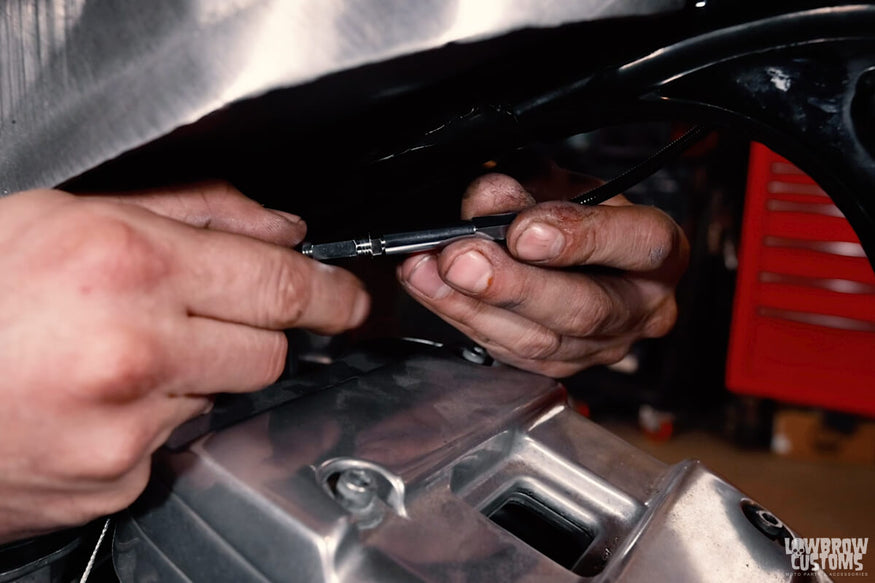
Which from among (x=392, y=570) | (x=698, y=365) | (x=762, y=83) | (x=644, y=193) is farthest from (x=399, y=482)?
(x=698, y=365)

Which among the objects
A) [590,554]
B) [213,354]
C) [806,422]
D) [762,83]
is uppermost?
[762,83]

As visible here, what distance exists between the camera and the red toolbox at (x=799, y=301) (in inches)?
45.5

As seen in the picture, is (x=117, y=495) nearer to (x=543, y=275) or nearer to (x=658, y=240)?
(x=543, y=275)

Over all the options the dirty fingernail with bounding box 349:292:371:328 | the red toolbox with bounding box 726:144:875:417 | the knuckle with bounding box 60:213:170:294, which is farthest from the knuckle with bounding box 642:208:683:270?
the red toolbox with bounding box 726:144:875:417

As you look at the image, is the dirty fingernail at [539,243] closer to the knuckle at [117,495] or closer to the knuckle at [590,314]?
the knuckle at [590,314]

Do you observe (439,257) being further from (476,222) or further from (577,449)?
(577,449)

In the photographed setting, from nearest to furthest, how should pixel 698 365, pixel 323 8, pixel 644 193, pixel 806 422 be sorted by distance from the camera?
pixel 323 8
pixel 644 193
pixel 806 422
pixel 698 365

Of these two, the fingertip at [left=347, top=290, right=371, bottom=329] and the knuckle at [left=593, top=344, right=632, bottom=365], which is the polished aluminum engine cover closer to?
the fingertip at [left=347, top=290, right=371, bottom=329]

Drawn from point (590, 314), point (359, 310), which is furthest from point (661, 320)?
point (359, 310)

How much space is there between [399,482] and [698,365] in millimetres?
1653

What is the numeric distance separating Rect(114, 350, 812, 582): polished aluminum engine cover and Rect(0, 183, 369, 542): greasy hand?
0.14 feet

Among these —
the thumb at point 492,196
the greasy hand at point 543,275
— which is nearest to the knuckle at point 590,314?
the greasy hand at point 543,275

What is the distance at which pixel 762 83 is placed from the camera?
34 cm

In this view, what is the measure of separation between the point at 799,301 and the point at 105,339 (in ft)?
3.98
